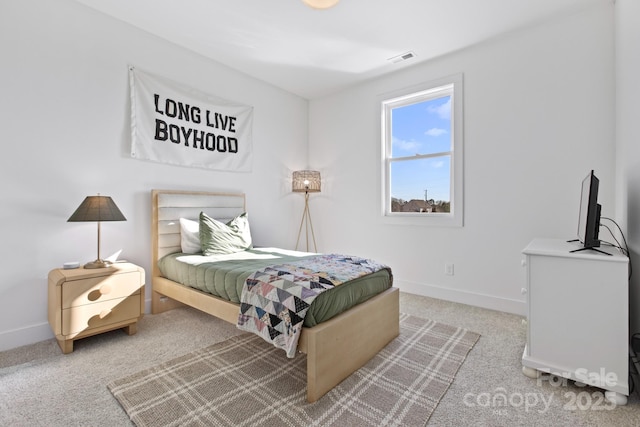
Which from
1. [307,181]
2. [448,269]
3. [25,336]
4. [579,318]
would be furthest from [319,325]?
[307,181]

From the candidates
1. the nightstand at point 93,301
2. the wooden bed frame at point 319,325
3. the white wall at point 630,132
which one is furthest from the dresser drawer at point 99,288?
the white wall at point 630,132

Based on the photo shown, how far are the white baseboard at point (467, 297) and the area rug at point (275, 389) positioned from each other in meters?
0.96

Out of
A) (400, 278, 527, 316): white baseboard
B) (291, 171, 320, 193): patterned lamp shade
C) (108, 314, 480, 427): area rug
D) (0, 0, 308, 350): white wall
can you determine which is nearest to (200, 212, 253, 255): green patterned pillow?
(0, 0, 308, 350): white wall

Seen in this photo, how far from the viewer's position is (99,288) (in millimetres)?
2088

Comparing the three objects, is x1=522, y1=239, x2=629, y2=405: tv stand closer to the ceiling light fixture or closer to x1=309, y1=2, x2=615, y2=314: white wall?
x1=309, y1=2, x2=615, y2=314: white wall

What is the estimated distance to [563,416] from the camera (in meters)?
1.42

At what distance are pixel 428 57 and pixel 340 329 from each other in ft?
9.79

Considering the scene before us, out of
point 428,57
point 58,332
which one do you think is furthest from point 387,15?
point 58,332

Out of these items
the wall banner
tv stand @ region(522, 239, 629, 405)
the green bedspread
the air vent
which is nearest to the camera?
tv stand @ region(522, 239, 629, 405)

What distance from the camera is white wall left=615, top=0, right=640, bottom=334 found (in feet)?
5.76

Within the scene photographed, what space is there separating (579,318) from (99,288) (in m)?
3.03

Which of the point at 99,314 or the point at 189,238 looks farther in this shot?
the point at 189,238

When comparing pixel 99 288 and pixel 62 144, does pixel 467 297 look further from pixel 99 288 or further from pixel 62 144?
pixel 62 144

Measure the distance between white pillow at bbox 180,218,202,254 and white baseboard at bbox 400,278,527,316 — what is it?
2.30 metres
